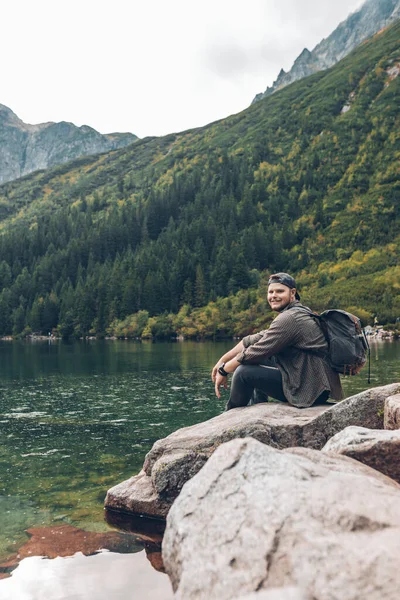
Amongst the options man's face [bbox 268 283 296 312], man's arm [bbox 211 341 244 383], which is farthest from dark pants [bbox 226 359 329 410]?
man's face [bbox 268 283 296 312]

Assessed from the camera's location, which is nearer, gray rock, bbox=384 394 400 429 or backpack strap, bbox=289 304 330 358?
gray rock, bbox=384 394 400 429

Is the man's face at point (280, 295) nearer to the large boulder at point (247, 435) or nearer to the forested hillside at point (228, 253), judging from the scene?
the large boulder at point (247, 435)

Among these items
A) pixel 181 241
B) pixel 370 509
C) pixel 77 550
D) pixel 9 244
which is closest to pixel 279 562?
pixel 370 509

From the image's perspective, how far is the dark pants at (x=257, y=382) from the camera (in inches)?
382

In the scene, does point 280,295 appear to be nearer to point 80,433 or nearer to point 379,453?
point 379,453

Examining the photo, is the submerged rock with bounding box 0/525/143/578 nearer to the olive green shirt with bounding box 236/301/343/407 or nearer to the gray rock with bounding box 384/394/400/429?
the olive green shirt with bounding box 236/301/343/407

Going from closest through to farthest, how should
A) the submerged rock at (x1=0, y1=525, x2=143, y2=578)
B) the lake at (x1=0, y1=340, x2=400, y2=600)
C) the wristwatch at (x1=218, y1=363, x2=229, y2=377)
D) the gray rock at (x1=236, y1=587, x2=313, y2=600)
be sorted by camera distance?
the gray rock at (x1=236, y1=587, x2=313, y2=600) < the submerged rock at (x1=0, y1=525, x2=143, y2=578) < the lake at (x1=0, y1=340, x2=400, y2=600) < the wristwatch at (x1=218, y1=363, x2=229, y2=377)

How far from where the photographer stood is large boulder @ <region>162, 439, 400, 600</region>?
12.8 feet

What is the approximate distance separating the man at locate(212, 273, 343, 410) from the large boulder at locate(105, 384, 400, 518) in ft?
1.42

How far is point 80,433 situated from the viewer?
1777cm

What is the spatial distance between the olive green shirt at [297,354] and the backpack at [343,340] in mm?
134

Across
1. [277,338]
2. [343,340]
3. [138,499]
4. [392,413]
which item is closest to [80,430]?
[138,499]

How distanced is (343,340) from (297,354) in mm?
845

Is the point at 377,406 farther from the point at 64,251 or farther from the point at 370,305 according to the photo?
the point at 64,251
